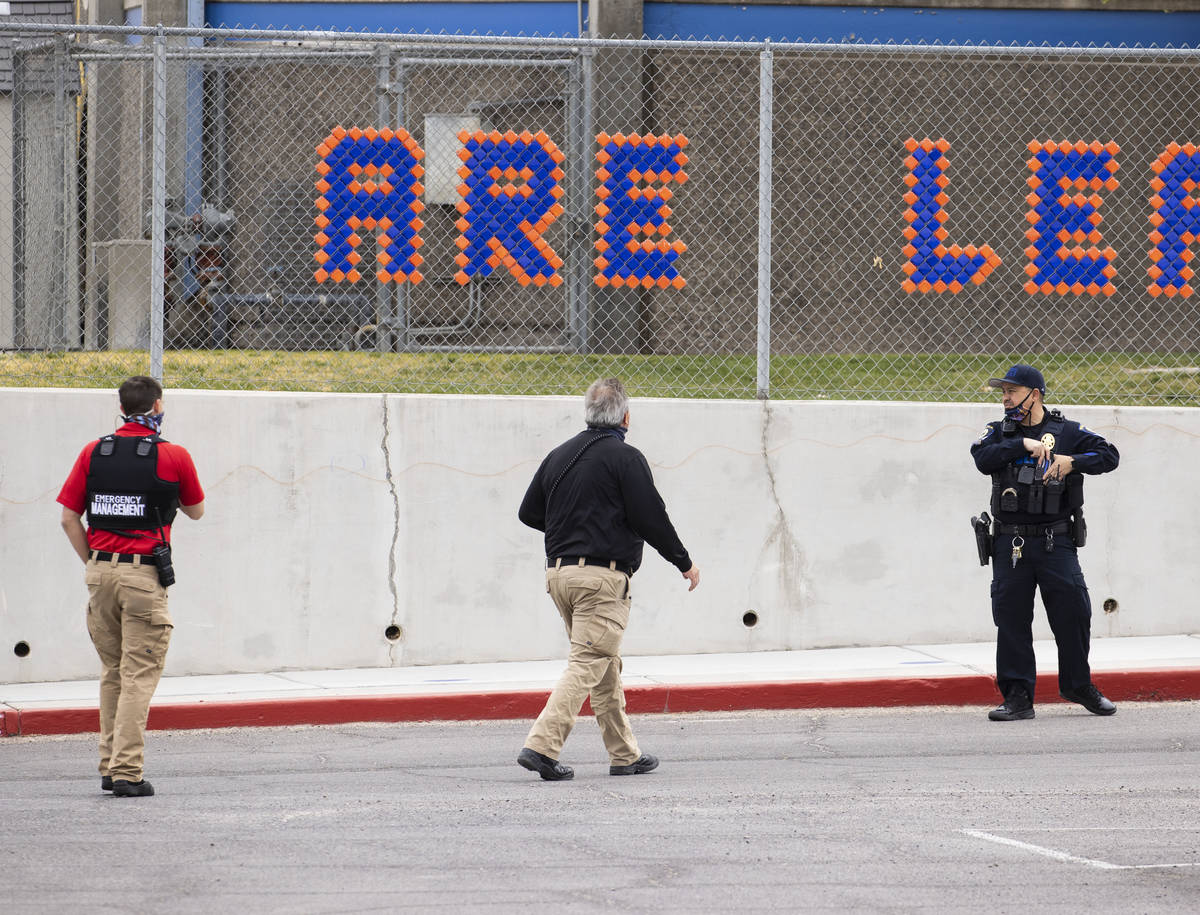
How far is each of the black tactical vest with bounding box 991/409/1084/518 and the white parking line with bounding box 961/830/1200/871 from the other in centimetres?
285

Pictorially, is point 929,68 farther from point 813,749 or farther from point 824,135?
point 813,749

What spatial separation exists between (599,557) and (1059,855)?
7.98 feet

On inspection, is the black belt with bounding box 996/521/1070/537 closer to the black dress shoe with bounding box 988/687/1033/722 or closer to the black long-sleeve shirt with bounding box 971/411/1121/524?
the black long-sleeve shirt with bounding box 971/411/1121/524

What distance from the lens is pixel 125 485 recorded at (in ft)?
23.0

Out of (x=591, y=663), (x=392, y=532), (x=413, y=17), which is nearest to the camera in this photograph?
(x=591, y=663)

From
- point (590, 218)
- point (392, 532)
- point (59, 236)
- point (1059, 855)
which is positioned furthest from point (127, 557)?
point (590, 218)

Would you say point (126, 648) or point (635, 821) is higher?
point (126, 648)

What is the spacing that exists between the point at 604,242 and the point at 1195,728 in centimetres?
460

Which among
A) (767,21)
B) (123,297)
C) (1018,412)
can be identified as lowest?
(1018,412)

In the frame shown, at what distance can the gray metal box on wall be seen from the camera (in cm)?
1035

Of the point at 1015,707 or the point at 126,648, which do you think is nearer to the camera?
the point at 126,648

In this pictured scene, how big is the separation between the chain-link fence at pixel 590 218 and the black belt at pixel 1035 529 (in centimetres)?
197

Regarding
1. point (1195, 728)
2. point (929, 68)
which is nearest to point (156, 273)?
point (1195, 728)

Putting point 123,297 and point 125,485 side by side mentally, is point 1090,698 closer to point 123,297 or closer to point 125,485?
point 125,485
